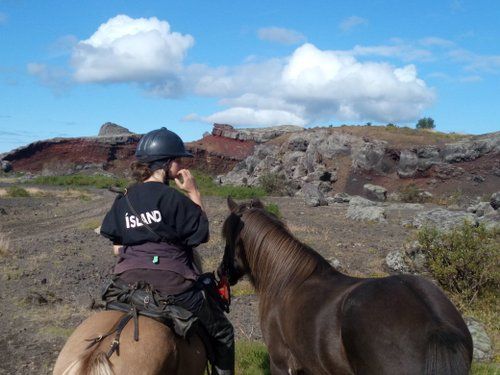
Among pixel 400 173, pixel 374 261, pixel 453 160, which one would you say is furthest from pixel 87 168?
pixel 374 261

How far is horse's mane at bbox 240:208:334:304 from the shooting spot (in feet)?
15.1

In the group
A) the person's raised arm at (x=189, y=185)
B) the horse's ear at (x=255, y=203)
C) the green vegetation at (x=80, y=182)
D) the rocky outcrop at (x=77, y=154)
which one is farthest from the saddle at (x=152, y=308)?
the rocky outcrop at (x=77, y=154)

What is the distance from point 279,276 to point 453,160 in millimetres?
36170

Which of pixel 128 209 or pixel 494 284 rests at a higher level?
pixel 128 209

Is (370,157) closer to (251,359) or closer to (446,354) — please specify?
(251,359)

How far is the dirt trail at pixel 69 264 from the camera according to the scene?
715 centimetres

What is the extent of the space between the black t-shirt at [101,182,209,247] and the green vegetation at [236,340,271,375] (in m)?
Answer: 2.52

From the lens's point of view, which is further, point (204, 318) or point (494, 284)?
point (494, 284)

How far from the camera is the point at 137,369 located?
10.3 feet

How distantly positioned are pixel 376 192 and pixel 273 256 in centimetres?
Answer: 3070

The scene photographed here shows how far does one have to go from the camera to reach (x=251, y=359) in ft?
19.7

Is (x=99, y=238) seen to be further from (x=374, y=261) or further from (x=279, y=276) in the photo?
(x=279, y=276)

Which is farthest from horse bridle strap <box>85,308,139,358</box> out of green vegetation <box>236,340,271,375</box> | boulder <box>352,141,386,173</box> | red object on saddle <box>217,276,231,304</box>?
boulder <box>352,141,386,173</box>

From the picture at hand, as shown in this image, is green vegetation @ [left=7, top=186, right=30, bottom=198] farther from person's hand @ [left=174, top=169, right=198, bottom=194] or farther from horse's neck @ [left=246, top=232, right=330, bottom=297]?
person's hand @ [left=174, top=169, right=198, bottom=194]
